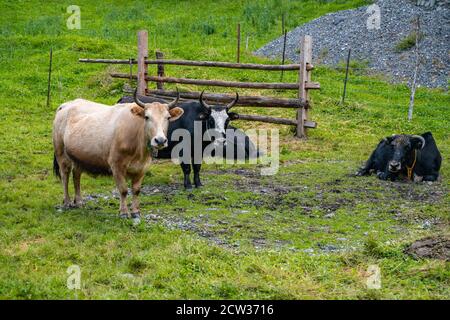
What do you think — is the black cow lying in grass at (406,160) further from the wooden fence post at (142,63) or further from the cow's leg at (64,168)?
the wooden fence post at (142,63)

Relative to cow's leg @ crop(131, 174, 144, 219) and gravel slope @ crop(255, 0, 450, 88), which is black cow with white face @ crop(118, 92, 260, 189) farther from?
gravel slope @ crop(255, 0, 450, 88)

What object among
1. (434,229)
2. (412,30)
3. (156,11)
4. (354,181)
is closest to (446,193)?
(354,181)

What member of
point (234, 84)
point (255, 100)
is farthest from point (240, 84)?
point (255, 100)

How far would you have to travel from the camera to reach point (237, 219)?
831cm

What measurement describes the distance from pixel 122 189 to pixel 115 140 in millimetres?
660

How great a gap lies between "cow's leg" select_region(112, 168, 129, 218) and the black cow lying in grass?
15.4 ft

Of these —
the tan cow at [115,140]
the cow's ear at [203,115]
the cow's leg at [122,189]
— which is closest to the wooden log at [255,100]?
the cow's ear at [203,115]

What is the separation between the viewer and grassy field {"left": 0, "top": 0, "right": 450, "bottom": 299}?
5746mm

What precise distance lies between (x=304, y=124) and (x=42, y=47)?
12.9 m

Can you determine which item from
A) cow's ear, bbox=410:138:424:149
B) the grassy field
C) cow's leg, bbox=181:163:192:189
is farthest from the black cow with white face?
cow's ear, bbox=410:138:424:149

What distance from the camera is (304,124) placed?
14.5m

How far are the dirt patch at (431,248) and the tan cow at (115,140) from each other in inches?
127

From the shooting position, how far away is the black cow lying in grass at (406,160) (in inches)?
432
